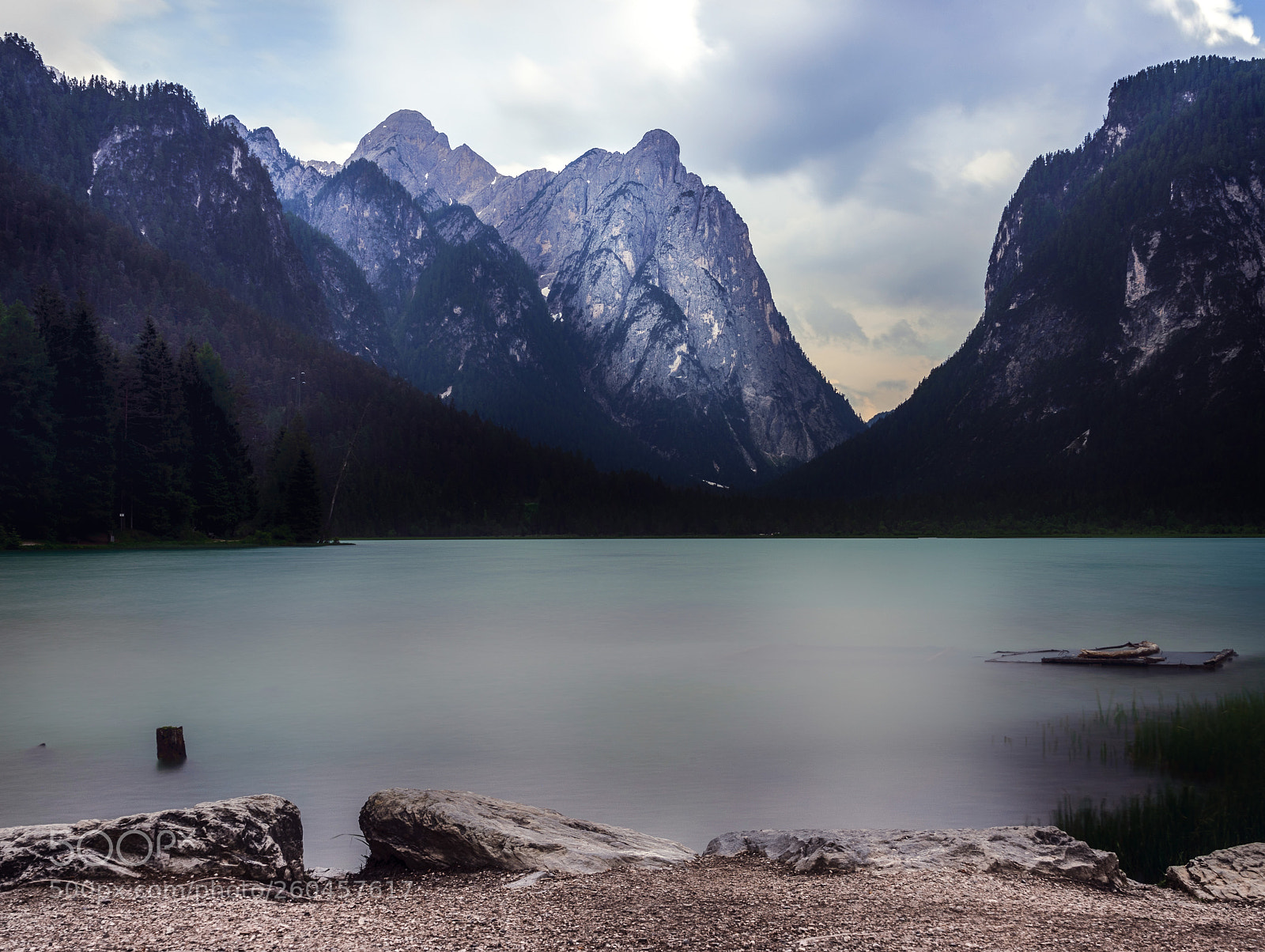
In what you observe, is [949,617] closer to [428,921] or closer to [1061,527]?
[428,921]

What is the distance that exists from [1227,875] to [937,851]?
2626mm

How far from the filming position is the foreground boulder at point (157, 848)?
777 cm

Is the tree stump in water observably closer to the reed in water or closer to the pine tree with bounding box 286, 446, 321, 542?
the reed in water

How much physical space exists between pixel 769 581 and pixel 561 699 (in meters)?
54.6

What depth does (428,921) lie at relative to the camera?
6.89m

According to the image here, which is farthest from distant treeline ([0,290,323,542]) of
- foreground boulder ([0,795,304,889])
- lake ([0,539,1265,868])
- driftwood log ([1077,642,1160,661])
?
driftwood log ([1077,642,1160,661])

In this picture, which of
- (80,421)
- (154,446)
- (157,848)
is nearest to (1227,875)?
(157,848)

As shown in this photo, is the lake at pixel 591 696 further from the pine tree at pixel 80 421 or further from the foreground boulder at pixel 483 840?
the pine tree at pixel 80 421

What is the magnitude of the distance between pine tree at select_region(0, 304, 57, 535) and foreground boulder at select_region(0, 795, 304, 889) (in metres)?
85.4

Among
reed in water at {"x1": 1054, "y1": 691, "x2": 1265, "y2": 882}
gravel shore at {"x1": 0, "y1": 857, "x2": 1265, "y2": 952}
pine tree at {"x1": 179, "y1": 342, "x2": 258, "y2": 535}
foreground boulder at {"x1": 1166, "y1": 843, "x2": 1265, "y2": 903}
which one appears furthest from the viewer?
pine tree at {"x1": 179, "y1": 342, "x2": 258, "y2": 535}

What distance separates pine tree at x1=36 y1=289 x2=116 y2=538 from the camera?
83062 mm

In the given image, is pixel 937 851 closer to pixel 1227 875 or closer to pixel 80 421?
pixel 1227 875

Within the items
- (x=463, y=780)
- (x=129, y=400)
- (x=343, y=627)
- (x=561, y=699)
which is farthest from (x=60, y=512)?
(x=463, y=780)

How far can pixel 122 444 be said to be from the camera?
9100 cm
